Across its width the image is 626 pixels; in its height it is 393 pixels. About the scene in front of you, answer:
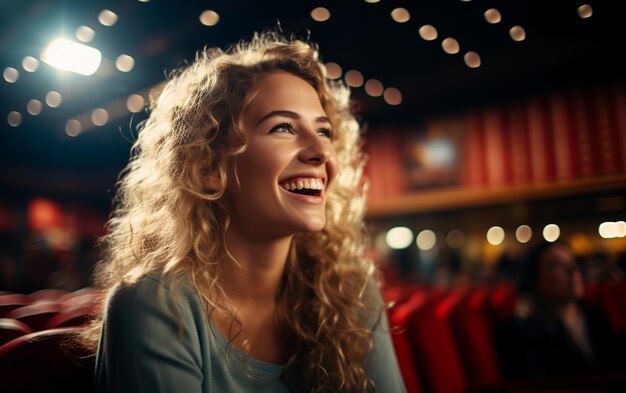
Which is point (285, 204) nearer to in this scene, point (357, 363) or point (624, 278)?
point (357, 363)

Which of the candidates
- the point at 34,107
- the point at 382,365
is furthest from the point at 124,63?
the point at 382,365

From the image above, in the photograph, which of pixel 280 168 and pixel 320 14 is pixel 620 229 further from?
pixel 280 168

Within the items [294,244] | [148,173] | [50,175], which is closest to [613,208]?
[294,244]

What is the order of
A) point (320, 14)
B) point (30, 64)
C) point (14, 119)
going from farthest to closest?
1. point (14, 119)
2. point (30, 64)
3. point (320, 14)

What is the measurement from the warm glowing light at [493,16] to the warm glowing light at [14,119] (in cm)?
750

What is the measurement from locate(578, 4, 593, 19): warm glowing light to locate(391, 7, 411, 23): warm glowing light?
66.4 inches

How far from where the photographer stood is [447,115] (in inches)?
297

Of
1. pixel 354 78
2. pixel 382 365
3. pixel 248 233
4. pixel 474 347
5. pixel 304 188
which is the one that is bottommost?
pixel 474 347

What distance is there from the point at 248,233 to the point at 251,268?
4.2 inches

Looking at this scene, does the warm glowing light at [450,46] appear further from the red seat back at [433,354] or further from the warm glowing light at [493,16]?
the red seat back at [433,354]

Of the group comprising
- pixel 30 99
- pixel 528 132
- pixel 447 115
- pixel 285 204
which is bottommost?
pixel 285 204

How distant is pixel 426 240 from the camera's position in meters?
8.16

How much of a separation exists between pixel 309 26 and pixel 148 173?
4.39 metres

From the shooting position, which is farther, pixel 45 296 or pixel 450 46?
pixel 450 46
